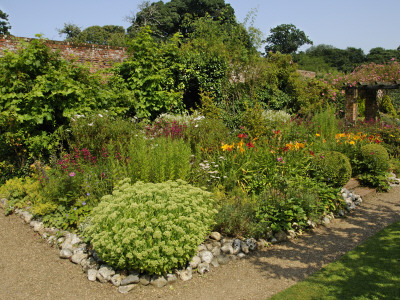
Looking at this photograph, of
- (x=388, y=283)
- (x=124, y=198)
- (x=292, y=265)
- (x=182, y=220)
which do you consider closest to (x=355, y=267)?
(x=388, y=283)

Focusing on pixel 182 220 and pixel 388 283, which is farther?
pixel 182 220

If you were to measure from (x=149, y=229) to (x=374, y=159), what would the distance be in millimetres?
5656

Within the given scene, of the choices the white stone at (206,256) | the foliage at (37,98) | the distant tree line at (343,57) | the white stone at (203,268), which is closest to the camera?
the white stone at (203,268)

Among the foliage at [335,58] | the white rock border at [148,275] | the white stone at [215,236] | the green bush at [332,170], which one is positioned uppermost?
the foliage at [335,58]

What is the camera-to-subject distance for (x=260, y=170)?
605 cm

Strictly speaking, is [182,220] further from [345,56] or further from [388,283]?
[345,56]

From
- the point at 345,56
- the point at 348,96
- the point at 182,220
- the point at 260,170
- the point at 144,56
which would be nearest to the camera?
the point at 182,220

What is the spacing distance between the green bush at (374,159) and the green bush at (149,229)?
469cm

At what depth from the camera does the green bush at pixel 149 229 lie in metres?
3.62

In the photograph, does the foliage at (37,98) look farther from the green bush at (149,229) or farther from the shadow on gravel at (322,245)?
the shadow on gravel at (322,245)

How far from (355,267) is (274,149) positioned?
2882mm

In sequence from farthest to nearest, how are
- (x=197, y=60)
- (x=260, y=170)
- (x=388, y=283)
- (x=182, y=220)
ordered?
(x=197, y=60) < (x=260, y=170) < (x=182, y=220) < (x=388, y=283)

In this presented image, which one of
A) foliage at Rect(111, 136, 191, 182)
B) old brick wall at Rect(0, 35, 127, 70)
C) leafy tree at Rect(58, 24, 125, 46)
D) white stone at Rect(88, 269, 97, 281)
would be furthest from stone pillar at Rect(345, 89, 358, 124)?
leafy tree at Rect(58, 24, 125, 46)

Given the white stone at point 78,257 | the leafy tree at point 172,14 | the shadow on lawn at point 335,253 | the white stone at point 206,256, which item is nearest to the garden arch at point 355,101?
the shadow on lawn at point 335,253
